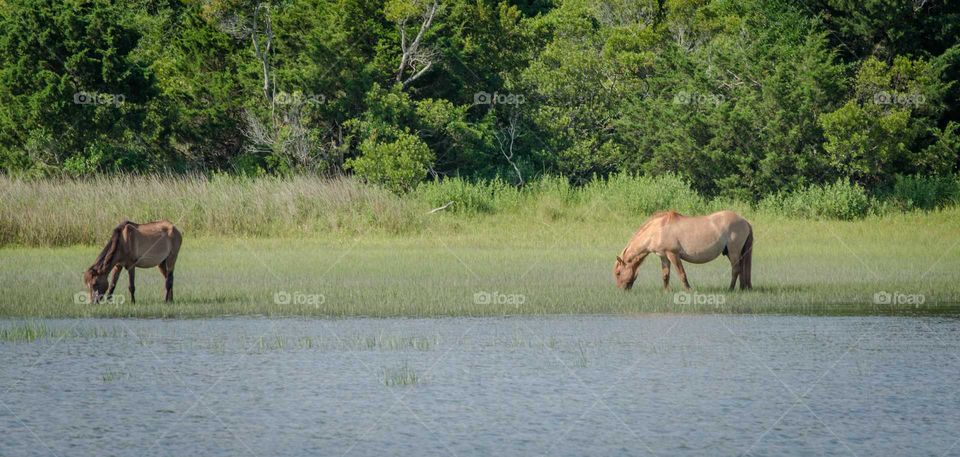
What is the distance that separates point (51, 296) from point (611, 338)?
8.95 metres

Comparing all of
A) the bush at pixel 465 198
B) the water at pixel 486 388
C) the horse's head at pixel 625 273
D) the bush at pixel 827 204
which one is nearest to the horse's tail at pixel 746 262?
the horse's head at pixel 625 273

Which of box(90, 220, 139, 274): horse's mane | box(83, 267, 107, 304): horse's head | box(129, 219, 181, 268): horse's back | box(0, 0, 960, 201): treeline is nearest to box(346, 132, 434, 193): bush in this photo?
box(0, 0, 960, 201): treeline

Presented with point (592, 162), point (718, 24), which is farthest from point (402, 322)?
point (718, 24)

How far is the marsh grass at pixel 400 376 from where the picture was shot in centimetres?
1197

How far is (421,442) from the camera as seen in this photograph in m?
9.62

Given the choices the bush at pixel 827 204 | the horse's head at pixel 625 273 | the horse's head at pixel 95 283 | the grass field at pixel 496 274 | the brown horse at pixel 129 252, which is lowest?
the bush at pixel 827 204

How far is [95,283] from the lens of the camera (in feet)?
56.1

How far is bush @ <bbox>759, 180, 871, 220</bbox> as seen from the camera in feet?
116

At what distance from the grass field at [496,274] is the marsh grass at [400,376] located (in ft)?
14.2

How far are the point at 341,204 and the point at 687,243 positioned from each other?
14.2 metres

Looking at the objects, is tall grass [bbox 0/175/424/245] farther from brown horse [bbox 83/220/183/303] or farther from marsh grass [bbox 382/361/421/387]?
marsh grass [bbox 382/361/421/387]

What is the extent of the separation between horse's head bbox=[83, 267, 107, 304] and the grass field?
0.18 m

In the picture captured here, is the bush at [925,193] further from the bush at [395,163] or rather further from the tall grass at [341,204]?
the bush at [395,163]

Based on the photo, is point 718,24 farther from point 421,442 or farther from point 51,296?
point 421,442
